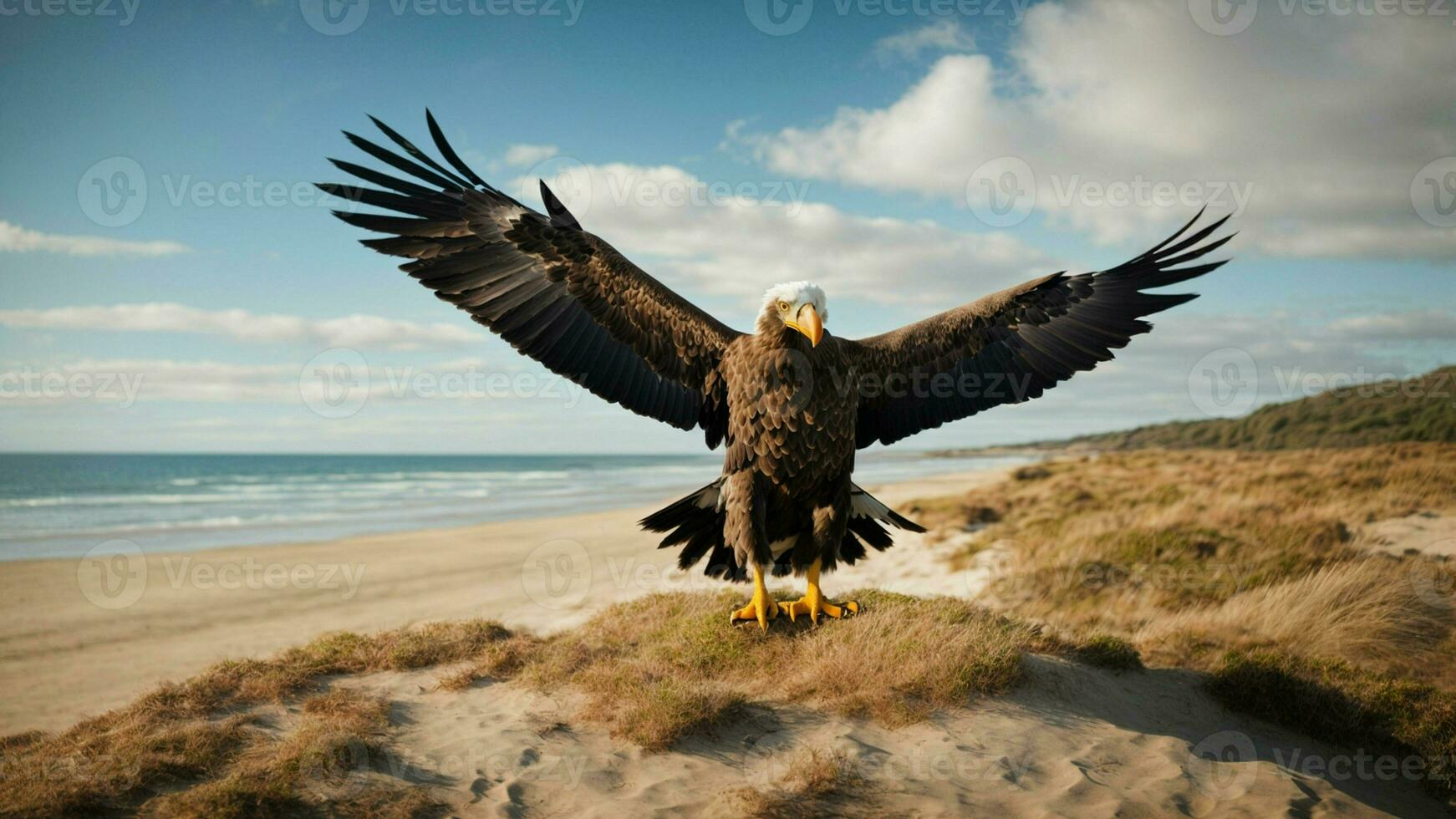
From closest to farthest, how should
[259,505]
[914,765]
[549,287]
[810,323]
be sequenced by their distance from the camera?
[914,765] < [810,323] < [549,287] < [259,505]

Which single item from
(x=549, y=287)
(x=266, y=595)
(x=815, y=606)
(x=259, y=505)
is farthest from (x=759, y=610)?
(x=259, y=505)

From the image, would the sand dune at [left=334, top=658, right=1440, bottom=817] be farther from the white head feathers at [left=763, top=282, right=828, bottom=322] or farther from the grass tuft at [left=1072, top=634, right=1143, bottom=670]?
the white head feathers at [left=763, top=282, right=828, bottom=322]

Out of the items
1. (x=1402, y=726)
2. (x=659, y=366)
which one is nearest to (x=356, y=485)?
(x=659, y=366)

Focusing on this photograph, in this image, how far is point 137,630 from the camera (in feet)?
32.0

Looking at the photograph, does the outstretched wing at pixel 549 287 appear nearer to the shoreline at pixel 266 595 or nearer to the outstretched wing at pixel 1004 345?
the outstretched wing at pixel 1004 345

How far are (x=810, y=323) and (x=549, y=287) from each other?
2.00 metres

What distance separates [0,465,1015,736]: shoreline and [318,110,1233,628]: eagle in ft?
12.6

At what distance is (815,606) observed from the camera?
18.1 feet

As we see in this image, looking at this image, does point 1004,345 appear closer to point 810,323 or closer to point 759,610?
point 810,323

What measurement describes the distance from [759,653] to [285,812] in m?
2.89

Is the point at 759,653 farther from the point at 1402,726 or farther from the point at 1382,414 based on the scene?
the point at 1382,414

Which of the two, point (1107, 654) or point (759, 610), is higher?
point (759, 610)

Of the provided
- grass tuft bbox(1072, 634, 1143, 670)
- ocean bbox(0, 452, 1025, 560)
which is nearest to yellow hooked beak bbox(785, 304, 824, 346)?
grass tuft bbox(1072, 634, 1143, 670)

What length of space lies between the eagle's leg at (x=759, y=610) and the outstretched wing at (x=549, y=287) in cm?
135
